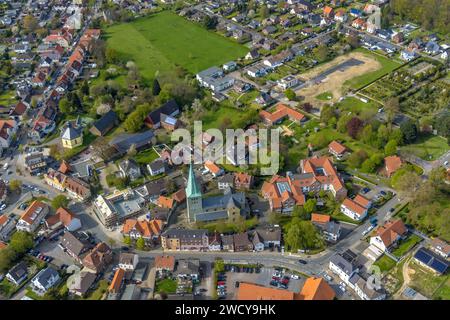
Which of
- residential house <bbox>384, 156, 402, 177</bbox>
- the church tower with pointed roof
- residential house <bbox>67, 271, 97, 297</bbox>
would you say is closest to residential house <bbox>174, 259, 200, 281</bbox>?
the church tower with pointed roof

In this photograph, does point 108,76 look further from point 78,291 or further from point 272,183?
point 78,291

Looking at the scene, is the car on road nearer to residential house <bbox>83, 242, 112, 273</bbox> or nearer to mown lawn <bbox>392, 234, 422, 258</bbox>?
mown lawn <bbox>392, 234, 422, 258</bbox>

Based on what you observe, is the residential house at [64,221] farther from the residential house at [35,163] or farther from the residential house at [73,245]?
the residential house at [35,163]

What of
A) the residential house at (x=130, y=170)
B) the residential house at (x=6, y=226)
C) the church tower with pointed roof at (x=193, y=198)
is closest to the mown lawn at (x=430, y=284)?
the church tower with pointed roof at (x=193, y=198)

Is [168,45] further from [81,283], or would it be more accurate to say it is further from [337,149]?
[81,283]

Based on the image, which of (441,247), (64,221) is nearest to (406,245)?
(441,247)

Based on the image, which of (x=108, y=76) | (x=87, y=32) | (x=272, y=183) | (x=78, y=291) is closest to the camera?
(x=78, y=291)

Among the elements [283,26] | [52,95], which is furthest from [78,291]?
[283,26]
